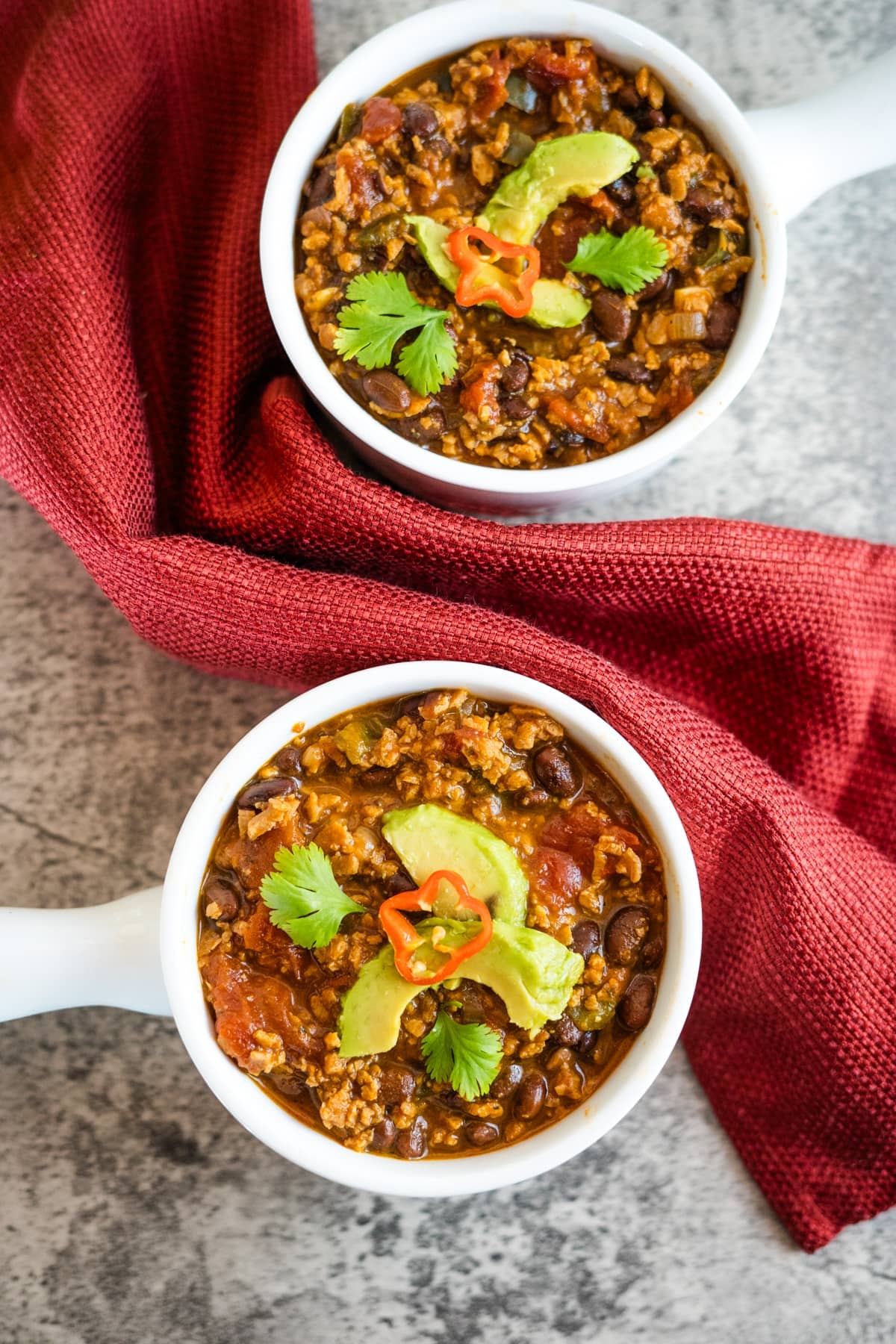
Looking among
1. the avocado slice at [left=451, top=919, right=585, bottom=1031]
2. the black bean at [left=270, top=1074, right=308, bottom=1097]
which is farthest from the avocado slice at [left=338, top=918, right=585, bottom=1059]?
the black bean at [left=270, top=1074, right=308, bottom=1097]

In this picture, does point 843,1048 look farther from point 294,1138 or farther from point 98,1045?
point 98,1045

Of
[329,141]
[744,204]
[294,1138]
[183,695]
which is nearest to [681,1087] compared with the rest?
[294,1138]

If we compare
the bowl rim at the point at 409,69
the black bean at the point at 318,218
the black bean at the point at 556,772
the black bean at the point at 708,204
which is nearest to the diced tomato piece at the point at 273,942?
the black bean at the point at 556,772

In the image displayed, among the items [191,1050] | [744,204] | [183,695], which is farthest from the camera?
[183,695]

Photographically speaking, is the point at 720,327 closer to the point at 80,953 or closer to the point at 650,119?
the point at 650,119

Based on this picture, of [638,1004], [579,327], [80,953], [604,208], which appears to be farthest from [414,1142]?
[604,208]

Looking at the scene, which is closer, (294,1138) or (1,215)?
(294,1138)
